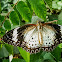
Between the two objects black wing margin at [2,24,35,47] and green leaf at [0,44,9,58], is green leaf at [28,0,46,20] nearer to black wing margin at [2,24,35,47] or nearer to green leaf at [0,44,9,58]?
black wing margin at [2,24,35,47]

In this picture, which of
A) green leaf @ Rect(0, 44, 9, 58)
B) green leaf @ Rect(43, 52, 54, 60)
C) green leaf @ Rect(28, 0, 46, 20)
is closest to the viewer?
green leaf @ Rect(28, 0, 46, 20)

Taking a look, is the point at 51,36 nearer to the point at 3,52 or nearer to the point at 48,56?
the point at 48,56

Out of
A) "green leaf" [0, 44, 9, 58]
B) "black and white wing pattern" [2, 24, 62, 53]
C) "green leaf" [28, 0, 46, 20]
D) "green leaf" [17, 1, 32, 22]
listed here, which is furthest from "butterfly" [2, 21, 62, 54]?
"green leaf" [0, 44, 9, 58]

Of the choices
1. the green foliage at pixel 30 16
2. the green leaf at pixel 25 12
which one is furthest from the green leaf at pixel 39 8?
the green leaf at pixel 25 12

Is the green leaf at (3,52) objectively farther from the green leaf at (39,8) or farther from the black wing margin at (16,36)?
the green leaf at (39,8)

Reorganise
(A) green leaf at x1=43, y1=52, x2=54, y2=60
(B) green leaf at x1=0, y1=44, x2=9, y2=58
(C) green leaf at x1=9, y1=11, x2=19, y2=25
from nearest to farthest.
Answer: (C) green leaf at x1=9, y1=11, x2=19, y2=25 < (A) green leaf at x1=43, y1=52, x2=54, y2=60 < (B) green leaf at x1=0, y1=44, x2=9, y2=58

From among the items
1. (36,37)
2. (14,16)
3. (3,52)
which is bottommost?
(3,52)

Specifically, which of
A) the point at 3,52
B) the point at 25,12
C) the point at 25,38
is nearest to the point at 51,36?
the point at 25,38

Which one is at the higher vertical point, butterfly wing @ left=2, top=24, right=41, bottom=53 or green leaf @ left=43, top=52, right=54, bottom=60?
butterfly wing @ left=2, top=24, right=41, bottom=53
